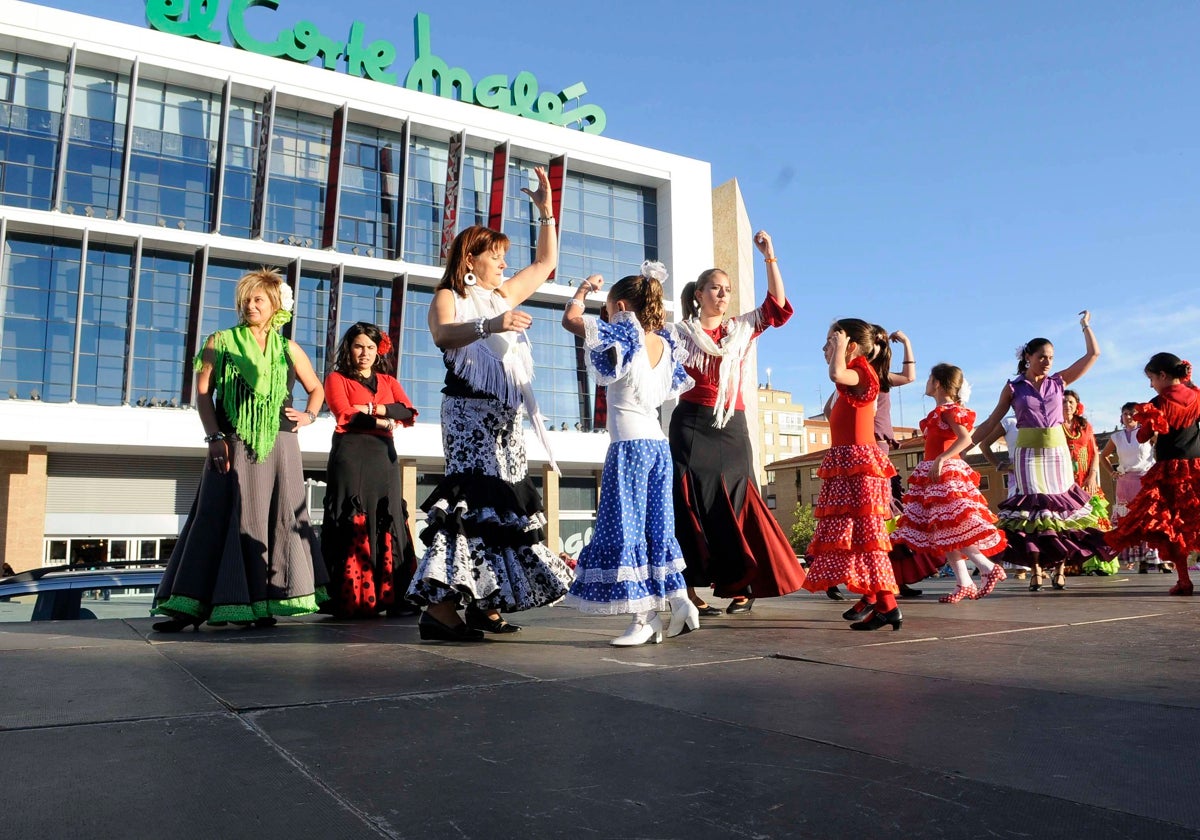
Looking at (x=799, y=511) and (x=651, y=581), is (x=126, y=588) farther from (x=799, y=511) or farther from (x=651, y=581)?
(x=799, y=511)

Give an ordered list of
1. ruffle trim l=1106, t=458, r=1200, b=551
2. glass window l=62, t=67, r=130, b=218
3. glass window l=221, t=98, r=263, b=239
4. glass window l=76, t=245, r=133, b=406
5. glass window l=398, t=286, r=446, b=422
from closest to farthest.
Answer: ruffle trim l=1106, t=458, r=1200, b=551 < glass window l=62, t=67, r=130, b=218 < glass window l=76, t=245, r=133, b=406 < glass window l=221, t=98, r=263, b=239 < glass window l=398, t=286, r=446, b=422

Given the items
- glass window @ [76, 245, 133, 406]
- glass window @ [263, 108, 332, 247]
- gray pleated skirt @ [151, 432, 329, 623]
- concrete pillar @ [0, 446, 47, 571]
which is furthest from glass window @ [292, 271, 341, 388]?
gray pleated skirt @ [151, 432, 329, 623]

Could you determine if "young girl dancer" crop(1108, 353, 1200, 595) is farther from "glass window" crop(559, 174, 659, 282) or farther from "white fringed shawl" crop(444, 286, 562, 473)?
"glass window" crop(559, 174, 659, 282)

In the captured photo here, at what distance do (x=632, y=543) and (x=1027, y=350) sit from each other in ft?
17.7

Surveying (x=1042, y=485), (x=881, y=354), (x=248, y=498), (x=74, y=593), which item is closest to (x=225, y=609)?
(x=248, y=498)

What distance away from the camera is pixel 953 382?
7.80m

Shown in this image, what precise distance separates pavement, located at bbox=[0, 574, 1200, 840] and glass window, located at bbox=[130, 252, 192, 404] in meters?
29.6

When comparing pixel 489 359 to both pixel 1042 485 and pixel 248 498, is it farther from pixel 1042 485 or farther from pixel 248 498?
pixel 1042 485

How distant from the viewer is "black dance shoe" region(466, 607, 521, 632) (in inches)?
194

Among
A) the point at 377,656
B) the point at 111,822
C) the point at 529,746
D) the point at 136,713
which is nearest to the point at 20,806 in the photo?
the point at 111,822

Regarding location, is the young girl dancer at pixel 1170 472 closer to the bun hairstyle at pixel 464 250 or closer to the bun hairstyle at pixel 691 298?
the bun hairstyle at pixel 691 298

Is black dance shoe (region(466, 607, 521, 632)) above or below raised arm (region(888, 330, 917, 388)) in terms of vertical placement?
below

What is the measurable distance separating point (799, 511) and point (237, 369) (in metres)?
95.0

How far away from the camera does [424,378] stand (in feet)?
116
